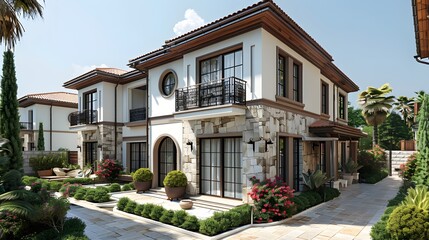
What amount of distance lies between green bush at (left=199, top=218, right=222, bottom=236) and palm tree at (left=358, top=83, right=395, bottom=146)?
76.1ft

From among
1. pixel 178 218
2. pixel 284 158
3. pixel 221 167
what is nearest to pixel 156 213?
pixel 178 218

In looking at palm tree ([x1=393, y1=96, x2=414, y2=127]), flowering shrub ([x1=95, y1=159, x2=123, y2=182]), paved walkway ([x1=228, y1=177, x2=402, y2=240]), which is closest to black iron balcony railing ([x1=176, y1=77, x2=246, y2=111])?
paved walkway ([x1=228, y1=177, x2=402, y2=240])

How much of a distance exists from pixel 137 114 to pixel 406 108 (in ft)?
102

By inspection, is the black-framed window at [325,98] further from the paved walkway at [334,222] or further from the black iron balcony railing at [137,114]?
the black iron balcony railing at [137,114]

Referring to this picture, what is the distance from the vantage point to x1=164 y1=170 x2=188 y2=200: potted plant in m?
11.4

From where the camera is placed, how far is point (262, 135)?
31.7 ft

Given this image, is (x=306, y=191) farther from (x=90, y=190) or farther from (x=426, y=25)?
(x=90, y=190)

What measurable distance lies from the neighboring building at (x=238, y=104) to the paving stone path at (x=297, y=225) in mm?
1890

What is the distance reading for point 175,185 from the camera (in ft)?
37.5

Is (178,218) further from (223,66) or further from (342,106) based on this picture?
(342,106)

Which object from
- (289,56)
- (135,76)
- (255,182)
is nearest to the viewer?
(255,182)

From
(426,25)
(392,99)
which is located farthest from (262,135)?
(392,99)

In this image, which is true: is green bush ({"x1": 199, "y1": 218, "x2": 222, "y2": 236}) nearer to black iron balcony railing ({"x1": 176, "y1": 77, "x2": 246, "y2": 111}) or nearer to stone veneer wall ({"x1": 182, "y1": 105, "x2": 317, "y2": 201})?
stone veneer wall ({"x1": 182, "y1": 105, "x2": 317, "y2": 201})

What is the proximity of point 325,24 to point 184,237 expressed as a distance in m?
10.4
